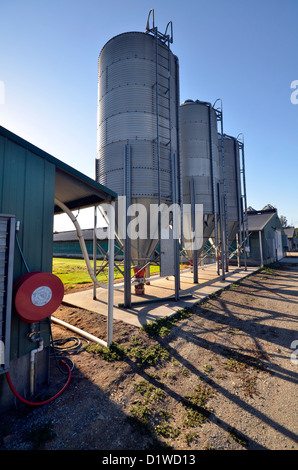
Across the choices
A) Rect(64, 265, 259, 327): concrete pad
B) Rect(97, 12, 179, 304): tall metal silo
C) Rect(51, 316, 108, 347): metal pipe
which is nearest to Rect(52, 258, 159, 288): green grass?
Rect(64, 265, 259, 327): concrete pad

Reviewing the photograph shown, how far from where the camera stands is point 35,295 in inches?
122

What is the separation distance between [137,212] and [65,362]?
5.06 m

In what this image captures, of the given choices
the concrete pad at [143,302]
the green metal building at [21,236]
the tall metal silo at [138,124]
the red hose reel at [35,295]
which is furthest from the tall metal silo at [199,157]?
the red hose reel at [35,295]

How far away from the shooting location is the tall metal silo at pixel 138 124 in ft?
25.0

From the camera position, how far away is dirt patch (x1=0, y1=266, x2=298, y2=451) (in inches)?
101

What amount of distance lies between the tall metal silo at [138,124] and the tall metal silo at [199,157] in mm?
4129

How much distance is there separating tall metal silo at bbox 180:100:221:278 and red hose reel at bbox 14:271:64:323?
395 inches

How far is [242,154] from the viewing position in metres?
19.2

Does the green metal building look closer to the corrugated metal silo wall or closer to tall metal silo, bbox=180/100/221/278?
the corrugated metal silo wall

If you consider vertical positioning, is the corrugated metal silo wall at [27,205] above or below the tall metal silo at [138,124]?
below

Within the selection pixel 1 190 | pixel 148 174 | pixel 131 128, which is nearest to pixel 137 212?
pixel 148 174

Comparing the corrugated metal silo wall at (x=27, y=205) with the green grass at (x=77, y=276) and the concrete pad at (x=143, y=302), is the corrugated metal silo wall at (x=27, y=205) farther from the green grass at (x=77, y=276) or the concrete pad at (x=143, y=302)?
the green grass at (x=77, y=276)

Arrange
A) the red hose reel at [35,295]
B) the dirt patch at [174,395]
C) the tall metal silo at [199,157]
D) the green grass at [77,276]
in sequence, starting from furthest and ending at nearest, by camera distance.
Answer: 1. the green grass at [77,276]
2. the tall metal silo at [199,157]
3. the red hose reel at [35,295]
4. the dirt patch at [174,395]

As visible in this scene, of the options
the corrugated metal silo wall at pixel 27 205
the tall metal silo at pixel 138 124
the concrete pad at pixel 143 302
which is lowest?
the concrete pad at pixel 143 302
